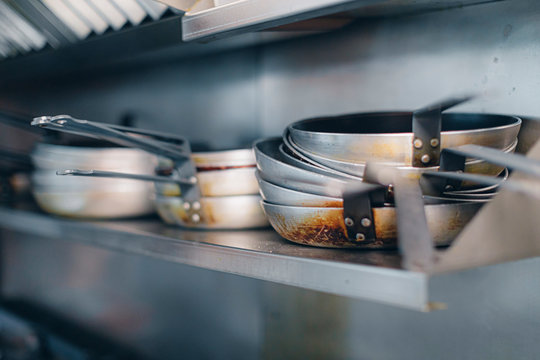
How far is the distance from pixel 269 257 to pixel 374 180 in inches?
8.1

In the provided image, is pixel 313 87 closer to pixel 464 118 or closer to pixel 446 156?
pixel 464 118

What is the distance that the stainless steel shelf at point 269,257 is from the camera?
1.87 feet

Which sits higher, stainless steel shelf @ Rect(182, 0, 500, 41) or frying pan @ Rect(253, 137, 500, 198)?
stainless steel shelf @ Rect(182, 0, 500, 41)

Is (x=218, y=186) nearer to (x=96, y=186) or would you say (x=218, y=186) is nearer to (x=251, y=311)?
(x=96, y=186)

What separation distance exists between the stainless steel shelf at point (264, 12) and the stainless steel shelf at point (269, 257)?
371 millimetres

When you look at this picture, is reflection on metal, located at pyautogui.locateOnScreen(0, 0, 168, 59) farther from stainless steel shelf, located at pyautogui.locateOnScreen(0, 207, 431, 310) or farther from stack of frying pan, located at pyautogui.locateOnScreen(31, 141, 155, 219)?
stainless steel shelf, located at pyautogui.locateOnScreen(0, 207, 431, 310)

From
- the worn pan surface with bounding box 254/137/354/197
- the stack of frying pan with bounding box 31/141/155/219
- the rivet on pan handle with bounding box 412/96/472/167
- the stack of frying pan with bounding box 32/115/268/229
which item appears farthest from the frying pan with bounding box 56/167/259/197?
the rivet on pan handle with bounding box 412/96/472/167

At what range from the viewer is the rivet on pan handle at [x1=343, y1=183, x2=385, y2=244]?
65 centimetres

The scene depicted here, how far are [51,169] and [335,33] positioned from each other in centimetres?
83

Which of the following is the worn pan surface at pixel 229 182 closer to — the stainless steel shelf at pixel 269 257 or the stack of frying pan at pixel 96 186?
the stainless steel shelf at pixel 269 257

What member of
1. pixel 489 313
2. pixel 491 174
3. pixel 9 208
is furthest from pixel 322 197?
pixel 9 208

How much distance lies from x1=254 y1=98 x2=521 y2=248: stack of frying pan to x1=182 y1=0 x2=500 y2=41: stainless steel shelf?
0.61 ft

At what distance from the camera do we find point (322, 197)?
27.3 inches

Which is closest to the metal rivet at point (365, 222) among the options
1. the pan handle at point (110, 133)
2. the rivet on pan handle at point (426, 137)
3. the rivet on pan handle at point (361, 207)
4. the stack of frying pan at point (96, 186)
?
the rivet on pan handle at point (361, 207)
